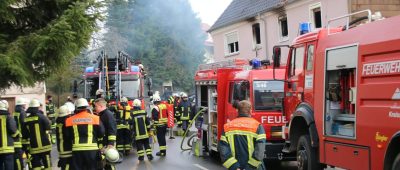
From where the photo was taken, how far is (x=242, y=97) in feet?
Answer: 38.7

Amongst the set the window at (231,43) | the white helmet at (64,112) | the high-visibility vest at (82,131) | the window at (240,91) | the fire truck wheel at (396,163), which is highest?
the window at (231,43)

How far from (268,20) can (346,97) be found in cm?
1618

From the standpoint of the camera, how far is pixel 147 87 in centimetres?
1953

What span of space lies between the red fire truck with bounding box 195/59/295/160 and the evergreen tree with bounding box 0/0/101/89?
3.77 m

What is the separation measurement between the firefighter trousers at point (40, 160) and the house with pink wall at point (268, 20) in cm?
983

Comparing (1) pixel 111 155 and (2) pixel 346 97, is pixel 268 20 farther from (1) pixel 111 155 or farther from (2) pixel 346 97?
(1) pixel 111 155

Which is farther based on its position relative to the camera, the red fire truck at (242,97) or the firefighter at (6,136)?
the red fire truck at (242,97)

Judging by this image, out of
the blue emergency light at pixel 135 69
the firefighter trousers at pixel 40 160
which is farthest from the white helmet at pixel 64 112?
the blue emergency light at pixel 135 69

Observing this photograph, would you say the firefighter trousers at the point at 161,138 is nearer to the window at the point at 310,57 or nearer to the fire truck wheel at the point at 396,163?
the window at the point at 310,57

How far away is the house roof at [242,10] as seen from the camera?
23.8 m

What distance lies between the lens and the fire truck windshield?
449 inches

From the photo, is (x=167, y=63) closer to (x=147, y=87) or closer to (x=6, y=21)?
(x=147, y=87)

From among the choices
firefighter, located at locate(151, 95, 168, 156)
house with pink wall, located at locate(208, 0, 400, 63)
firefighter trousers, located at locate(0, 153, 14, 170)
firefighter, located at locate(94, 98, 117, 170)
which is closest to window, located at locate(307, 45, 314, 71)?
firefighter, located at locate(94, 98, 117, 170)

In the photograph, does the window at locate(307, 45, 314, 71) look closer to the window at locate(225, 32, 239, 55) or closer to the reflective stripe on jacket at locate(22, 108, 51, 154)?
the reflective stripe on jacket at locate(22, 108, 51, 154)
